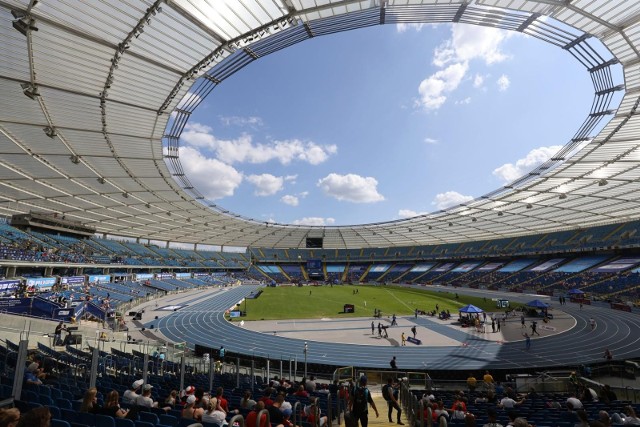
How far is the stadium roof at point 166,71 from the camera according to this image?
12.4m

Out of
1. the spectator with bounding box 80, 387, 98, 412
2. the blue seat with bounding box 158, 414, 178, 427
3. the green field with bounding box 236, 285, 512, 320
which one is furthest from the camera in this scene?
the green field with bounding box 236, 285, 512, 320

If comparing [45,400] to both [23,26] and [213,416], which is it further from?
[23,26]

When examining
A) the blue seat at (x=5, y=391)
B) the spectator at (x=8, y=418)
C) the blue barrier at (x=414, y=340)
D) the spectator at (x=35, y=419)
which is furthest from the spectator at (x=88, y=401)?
the blue barrier at (x=414, y=340)

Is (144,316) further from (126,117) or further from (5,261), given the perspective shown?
(126,117)

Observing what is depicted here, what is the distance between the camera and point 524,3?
500 inches

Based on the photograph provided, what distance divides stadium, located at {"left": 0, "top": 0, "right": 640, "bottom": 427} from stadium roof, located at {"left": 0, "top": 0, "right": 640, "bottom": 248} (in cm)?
9

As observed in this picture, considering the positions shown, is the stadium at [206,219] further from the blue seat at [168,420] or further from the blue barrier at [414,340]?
the blue barrier at [414,340]

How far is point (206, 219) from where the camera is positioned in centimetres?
5225

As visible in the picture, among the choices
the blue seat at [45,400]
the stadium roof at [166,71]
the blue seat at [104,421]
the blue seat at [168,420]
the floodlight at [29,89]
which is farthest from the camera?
the floodlight at [29,89]

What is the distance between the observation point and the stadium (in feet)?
39.8

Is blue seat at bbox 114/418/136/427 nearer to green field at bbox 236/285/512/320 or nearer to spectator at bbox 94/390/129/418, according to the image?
spectator at bbox 94/390/129/418

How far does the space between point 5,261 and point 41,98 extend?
2672 cm

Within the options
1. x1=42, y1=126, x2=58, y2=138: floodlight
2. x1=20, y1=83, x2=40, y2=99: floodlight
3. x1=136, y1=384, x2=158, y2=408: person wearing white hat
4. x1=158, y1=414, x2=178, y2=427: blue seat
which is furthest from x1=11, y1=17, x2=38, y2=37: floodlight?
x1=158, y1=414, x2=178, y2=427: blue seat

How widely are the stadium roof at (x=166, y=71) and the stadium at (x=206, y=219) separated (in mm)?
92
